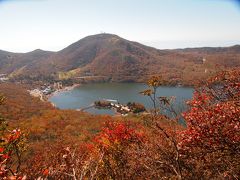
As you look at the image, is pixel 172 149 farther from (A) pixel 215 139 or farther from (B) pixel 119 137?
(A) pixel 215 139

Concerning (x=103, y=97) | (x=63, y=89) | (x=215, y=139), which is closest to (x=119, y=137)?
(x=215, y=139)

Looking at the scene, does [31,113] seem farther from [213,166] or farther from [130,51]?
[130,51]

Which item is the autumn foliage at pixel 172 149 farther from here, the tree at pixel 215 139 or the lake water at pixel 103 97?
the lake water at pixel 103 97

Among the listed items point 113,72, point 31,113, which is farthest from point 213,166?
point 113,72

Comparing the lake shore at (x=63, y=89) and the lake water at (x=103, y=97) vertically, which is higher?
the lake water at (x=103, y=97)

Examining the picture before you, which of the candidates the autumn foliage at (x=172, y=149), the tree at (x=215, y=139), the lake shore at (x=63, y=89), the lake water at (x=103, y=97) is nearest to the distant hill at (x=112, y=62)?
the lake shore at (x=63, y=89)

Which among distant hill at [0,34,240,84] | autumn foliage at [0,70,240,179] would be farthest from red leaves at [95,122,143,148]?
distant hill at [0,34,240,84]

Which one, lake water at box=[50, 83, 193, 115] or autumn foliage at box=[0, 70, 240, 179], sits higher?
autumn foliage at box=[0, 70, 240, 179]

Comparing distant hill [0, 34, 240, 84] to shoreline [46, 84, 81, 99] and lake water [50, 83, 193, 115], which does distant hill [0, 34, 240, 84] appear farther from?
lake water [50, 83, 193, 115]

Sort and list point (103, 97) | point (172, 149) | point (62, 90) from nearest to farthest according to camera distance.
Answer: point (172, 149) → point (103, 97) → point (62, 90)
